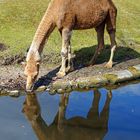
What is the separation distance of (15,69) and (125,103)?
16.3 feet

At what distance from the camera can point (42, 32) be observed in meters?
16.9

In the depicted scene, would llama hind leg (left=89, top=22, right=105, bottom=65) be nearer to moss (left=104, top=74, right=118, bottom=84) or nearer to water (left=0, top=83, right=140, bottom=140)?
moss (left=104, top=74, right=118, bottom=84)

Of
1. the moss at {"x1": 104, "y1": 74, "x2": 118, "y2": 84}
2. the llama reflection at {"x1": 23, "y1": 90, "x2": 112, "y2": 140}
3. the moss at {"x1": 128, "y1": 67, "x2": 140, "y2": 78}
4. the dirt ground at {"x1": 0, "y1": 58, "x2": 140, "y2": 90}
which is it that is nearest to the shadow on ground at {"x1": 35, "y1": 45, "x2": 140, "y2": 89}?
the dirt ground at {"x1": 0, "y1": 58, "x2": 140, "y2": 90}

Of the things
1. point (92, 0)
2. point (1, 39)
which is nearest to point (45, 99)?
point (92, 0)

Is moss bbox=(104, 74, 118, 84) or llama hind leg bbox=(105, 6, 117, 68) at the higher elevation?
llama hind leg bbox=(105, 6, 117, 68)

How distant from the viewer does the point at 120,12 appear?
1080 inches

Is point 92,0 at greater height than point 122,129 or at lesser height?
greater

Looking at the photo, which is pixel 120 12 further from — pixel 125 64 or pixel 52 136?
pixel 52 136

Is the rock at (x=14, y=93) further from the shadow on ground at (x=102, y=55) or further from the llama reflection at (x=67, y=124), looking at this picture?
the shadow on ground at (x=102, y=55)

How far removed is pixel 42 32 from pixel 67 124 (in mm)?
4213

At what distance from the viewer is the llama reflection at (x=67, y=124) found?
1327 centimetres

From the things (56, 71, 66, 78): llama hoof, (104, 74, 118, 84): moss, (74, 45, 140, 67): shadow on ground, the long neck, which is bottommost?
(74, 45, 140, 67): shadow on ground

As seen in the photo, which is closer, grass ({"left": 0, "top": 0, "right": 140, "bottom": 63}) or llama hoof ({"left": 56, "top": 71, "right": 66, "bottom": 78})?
llama hoof ({"left": 56, "top": 71, "right": 66, "bottom": 78})

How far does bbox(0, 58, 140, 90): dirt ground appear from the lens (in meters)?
16.9
